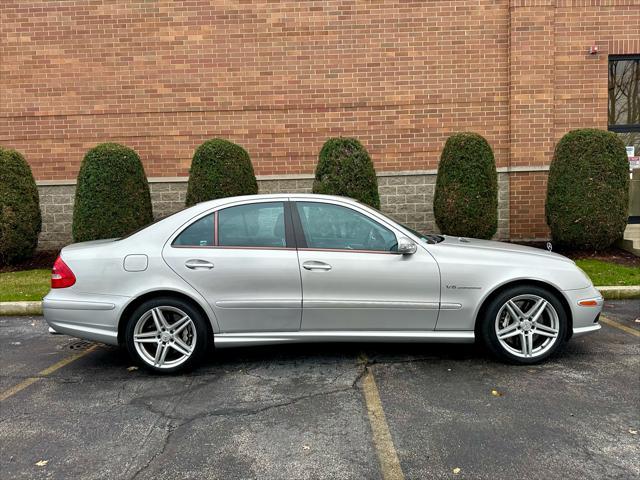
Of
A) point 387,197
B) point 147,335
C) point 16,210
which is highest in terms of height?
point 16,210

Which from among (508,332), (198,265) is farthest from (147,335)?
(508,332)

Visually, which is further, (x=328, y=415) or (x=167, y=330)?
(x=167, y=330)

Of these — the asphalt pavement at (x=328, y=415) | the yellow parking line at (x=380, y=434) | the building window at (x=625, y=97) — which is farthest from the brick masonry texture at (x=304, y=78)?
the yellow parking line at (x=380, y=434)

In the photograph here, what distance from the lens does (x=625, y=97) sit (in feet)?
34.3

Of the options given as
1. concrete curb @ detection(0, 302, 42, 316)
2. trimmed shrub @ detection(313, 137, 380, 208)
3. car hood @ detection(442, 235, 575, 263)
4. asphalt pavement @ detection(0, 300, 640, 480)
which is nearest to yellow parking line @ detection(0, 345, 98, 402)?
asphalt pavement @ detection(0, 300, 640, 480)

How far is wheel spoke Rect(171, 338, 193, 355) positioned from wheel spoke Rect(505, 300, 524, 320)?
268 cm

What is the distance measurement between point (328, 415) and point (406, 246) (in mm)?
1504

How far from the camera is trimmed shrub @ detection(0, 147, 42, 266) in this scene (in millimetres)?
8742

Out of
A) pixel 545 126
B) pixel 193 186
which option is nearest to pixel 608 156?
pixel 545 126

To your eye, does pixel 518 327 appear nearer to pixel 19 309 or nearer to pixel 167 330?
pixel 167 330

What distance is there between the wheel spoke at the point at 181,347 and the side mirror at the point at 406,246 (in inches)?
76.1

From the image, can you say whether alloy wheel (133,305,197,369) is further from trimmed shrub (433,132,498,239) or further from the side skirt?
trimmed shrub (433,132,498,239)

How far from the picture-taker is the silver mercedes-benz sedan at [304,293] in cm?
423

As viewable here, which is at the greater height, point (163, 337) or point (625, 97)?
point (625, 97)
